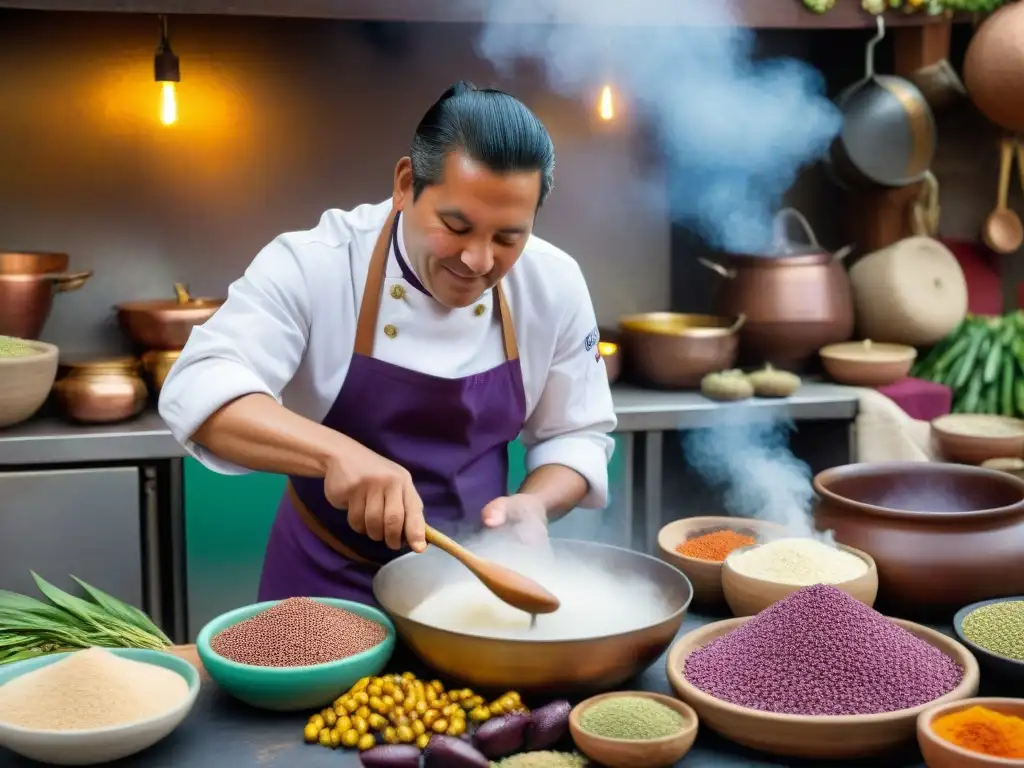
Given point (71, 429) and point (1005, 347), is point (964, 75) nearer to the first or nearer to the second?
point (1005, 347)

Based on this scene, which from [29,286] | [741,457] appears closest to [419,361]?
[29,286]

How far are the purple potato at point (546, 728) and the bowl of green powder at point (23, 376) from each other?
2176mm

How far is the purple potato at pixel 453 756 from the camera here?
3.98ft

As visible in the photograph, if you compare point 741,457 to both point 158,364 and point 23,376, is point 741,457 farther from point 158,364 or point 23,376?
point 23,376

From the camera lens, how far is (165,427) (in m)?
3.08

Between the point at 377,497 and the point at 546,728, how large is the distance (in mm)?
391

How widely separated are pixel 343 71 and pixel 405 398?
2.13m

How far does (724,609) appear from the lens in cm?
177

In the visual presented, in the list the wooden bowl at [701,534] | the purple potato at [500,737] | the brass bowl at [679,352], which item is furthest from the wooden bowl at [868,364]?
the purple potato at [500,737]

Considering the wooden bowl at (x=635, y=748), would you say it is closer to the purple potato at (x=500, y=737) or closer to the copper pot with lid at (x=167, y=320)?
the purple potato at (x=500, y=737)

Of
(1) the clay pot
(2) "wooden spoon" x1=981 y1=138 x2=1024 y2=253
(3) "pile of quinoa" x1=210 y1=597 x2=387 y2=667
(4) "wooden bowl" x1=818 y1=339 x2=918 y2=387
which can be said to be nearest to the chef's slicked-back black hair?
(3) "pile of quinoa" x1=210 y1=597 x2=387 y2=667

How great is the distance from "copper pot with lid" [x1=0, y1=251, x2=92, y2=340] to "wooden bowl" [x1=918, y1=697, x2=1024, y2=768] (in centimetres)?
276

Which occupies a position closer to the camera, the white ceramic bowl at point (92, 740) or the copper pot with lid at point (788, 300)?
the white ceramic bowl at point (92, 740)

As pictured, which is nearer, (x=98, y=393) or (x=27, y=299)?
(x=98, y=393)
